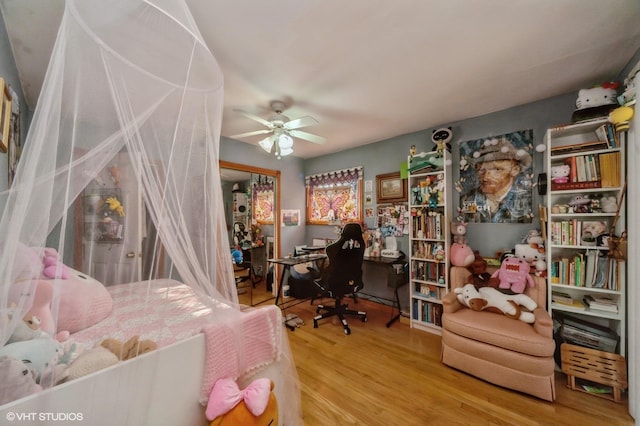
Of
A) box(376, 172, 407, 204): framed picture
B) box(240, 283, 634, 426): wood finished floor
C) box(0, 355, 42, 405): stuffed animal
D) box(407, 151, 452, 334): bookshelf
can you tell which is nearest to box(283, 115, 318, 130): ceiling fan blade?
box(407, 151, 452, 334): bookshelf

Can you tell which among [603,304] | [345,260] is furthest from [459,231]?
[345,260]

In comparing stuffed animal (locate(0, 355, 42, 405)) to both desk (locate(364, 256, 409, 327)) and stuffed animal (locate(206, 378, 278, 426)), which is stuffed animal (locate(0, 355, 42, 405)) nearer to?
stuffed animal (locate(206, 378, 278, 426))

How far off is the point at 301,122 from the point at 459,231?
6.87 ft

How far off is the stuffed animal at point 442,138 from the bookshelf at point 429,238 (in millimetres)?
73

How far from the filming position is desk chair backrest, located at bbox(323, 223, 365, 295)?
264cm

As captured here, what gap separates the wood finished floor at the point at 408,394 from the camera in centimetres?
153

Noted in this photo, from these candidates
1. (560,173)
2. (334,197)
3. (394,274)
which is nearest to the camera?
(560,173)

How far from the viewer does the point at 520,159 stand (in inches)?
95.1

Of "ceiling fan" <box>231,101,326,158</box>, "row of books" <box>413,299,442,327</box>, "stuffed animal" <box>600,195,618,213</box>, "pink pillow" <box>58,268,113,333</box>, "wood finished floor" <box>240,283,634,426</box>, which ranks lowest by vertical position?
"wood finished floor" <box>240,283,634,426</box>

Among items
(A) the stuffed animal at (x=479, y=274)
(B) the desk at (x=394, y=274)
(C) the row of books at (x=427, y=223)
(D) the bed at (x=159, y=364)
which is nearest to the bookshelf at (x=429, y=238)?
(C) the row of books at (x=427, y=223)

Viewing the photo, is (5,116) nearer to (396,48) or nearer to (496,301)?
(396,48)

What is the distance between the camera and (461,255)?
2514 mm

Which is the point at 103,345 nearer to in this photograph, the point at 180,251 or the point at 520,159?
the point at 180,251

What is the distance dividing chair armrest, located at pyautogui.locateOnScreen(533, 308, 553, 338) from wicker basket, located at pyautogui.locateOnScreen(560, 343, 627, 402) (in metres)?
0.28
